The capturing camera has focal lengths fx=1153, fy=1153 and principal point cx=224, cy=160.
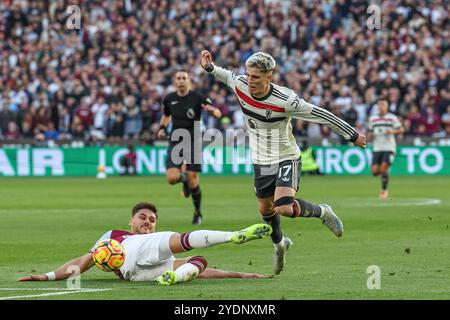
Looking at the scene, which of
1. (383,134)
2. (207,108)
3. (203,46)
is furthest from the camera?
(203,46)

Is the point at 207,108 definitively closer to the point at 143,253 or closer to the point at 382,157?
the point at 143,253

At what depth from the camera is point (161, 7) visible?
146 feet

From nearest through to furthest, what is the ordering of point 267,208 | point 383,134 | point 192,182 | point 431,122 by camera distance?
1. point 267,208
2. point 192,182
3. point 383,134
4. point 431,122

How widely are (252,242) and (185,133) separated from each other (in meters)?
4.34

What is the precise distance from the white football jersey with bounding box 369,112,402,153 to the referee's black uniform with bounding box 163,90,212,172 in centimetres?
982

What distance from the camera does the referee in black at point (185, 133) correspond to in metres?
20.8

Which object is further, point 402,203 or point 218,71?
point 402,203

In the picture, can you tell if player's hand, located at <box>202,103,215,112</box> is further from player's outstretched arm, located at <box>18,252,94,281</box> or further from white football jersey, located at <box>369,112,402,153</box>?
white football jersey, located at <box>369,112,402,153</box>

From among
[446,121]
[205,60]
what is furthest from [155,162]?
[205,60]

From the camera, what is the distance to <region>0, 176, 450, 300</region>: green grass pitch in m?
11.1

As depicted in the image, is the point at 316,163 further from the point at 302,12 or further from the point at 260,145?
the point at 260,145

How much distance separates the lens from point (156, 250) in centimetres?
1153

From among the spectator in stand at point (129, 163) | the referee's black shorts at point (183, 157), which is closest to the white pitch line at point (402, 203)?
the referee's black shorts at point (183, 157)

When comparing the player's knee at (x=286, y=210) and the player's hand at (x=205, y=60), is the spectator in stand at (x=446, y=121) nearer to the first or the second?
the player's hand at (x=205, y=60)
